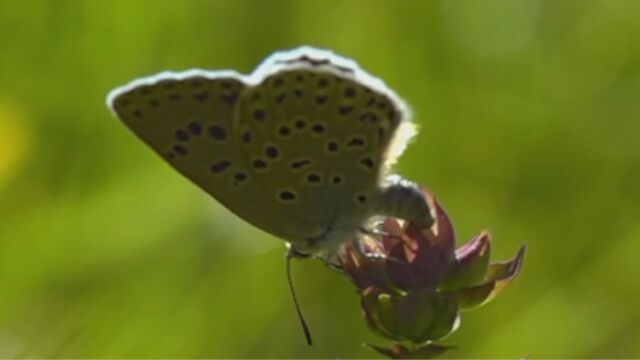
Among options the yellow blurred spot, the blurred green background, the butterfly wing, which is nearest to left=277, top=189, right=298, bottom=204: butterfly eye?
the butterfly wing

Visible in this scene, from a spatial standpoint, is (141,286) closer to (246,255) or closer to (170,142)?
(246,255)

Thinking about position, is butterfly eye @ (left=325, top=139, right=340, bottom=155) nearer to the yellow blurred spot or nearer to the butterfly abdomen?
the butterfly abdomen

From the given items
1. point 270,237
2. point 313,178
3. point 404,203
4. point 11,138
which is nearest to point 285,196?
point 313,178

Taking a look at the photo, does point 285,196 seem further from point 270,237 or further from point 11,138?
point 11,138

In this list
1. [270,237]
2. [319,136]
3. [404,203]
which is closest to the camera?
[404,203]

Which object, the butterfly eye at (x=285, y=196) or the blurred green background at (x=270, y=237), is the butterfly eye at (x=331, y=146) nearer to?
the butterfly eye at (x=285, y=196)

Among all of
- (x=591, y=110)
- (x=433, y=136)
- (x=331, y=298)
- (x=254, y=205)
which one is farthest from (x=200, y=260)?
(x=254, y=205)
